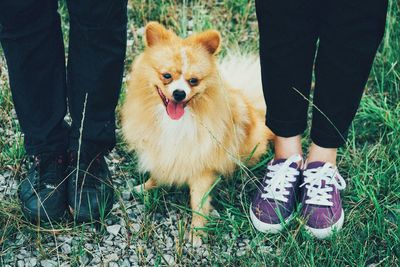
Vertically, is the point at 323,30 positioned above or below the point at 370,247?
above

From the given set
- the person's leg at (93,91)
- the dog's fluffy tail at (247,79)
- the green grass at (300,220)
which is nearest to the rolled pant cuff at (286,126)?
the green grass at (300,220)

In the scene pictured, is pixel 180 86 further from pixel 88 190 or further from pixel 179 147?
pixel 88 190

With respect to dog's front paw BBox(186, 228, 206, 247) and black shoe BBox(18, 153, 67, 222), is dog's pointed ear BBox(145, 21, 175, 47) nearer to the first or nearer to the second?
black shoe BBox(18, 153, 67, 222)

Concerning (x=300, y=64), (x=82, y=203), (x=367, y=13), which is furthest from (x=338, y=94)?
(x=82, y=203)

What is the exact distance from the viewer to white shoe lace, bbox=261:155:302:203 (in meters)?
1.68

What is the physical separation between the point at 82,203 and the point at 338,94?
87 centimetres

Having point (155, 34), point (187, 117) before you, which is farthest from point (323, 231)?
point (155, 34)

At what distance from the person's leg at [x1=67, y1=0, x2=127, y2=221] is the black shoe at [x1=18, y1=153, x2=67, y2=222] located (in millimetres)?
33

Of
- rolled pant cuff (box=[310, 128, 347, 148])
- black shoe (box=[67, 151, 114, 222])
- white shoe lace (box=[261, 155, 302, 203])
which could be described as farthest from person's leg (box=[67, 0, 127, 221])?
rolled pant cuff (box=[310, 128, 347, 148])

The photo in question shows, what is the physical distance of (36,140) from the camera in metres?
1.62

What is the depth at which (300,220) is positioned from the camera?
5.33 ft

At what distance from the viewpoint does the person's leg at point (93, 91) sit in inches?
54.6

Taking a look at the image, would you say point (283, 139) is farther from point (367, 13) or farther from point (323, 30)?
point (367, 13)

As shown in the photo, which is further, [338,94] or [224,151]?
[224,151]
